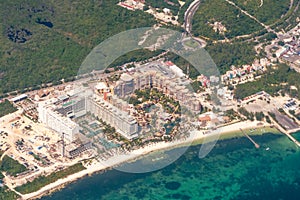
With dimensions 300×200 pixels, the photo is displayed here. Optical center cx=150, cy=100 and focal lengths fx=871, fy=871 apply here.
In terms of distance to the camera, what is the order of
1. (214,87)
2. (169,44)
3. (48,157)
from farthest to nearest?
(169,44) → (214,87) → (48,157)

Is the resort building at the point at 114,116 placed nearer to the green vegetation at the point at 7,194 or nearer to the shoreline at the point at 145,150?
the shoreline at the point at 145,150

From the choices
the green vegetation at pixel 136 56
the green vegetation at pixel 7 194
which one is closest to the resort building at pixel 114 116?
the green vegetation at pixel 136 56

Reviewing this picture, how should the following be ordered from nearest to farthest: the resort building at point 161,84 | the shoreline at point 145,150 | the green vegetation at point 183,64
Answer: the shoreline at point 145,150 < the resort building at point 161,84 < the green vegetation at point 183,64

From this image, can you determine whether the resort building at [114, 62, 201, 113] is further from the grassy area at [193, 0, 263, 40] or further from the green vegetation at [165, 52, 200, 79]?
the grassy area at [193, 0, 263, 40]

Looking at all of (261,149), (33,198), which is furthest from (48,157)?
(261,149)

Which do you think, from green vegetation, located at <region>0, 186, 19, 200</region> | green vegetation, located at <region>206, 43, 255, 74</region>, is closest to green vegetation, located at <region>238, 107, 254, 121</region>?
green vegetation, located at <region>206, 43, 255, 74</region>

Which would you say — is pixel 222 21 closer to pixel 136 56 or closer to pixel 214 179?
pixel 136 56

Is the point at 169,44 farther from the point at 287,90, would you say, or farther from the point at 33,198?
the point at 33,198
